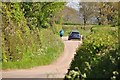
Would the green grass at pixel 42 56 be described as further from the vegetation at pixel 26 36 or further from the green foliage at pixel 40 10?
the green foliage at pixel 40 10

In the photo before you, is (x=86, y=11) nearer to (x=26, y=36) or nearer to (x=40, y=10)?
(x=40, y=10)

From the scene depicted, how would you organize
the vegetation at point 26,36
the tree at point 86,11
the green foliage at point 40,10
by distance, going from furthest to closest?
the tree at point 86,11 → the green foliage at point 40,10 → the vegetation at point 26,36

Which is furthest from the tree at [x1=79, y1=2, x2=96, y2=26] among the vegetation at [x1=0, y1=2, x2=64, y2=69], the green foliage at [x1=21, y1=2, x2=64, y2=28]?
the vegetation at [x1=0, y1=2, x2=64, y2=69]

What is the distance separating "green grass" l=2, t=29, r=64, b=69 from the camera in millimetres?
15914

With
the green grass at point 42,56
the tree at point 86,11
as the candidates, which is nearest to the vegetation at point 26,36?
the green grass at point 42,56

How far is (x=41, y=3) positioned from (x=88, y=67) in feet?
55.6

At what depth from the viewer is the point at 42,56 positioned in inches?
744

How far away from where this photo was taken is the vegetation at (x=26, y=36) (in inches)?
626

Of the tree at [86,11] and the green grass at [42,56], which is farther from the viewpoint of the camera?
the tree at [86,11]

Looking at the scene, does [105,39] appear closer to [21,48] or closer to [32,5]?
[21,48]

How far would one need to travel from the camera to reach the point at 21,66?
52.4ft

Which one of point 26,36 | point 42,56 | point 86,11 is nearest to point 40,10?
point 42,56

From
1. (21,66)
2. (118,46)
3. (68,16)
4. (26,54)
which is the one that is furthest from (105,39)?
(68,16)

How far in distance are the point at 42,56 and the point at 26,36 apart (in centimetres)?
157
